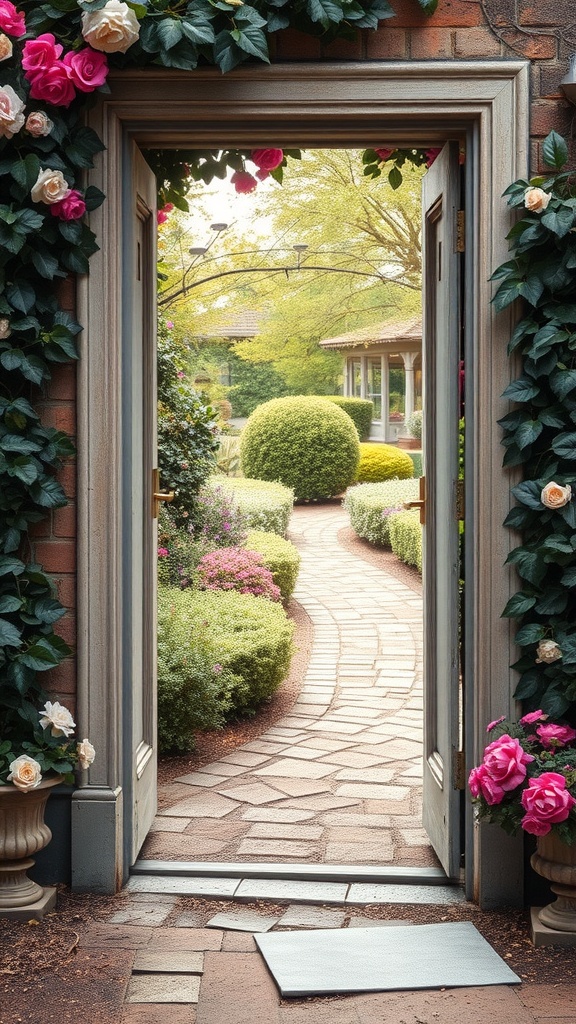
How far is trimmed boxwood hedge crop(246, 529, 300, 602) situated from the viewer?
833cm

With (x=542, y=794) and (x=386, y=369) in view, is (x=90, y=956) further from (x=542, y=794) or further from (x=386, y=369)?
(x=386, y=369)

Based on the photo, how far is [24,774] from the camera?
9.86 ft

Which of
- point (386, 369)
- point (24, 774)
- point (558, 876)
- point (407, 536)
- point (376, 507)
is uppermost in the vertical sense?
point (386, 369)

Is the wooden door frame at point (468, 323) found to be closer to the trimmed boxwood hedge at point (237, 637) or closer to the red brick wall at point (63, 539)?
the red brick wall at point (63, 539)

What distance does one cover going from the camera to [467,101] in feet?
10.3

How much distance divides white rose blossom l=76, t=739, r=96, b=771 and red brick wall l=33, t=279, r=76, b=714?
144 millimetres

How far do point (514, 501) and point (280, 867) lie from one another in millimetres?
1483

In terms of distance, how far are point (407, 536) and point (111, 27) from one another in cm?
840

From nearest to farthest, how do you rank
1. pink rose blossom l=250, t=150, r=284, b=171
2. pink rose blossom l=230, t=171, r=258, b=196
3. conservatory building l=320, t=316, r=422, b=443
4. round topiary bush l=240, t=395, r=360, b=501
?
pink rose blossom l=250, t=150, r=284, b=171 < pink rose blossom l=230, t=171, r=258, b=196 < round topiary bush l=240, t=395, r=360, b=501 < conservatory building l=320, t=316, r=422, b=443

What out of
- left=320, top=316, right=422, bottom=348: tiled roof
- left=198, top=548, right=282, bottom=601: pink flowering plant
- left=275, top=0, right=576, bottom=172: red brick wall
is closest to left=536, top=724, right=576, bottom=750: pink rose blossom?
left=275, top=0, right=576, bottom=172: red brick wall

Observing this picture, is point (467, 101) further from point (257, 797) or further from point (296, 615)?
point (296, 615)

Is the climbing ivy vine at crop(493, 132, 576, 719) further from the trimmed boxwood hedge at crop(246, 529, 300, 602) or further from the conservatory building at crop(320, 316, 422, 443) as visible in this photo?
the conservatory building at crop(320, 316, 422, 443)

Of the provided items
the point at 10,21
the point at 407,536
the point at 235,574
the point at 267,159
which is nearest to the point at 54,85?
the point at 10,21

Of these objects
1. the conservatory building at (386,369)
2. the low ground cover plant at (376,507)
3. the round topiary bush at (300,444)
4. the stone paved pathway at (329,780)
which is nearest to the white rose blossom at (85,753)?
the stone paved pathway at (329,780)
